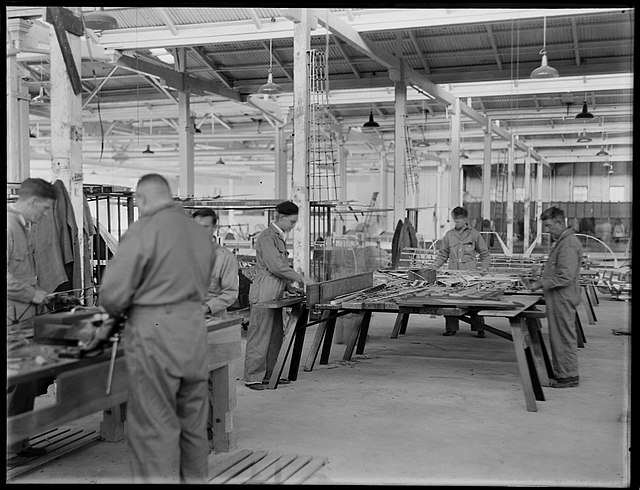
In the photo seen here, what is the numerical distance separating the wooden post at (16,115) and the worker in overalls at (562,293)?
7.58 m

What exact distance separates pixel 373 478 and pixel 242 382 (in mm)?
3155

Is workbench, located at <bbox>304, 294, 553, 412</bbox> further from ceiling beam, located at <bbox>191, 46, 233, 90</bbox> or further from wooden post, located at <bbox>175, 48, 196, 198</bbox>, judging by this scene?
wooden post, located at <bbox>175, 48, 196, 198</bbox>

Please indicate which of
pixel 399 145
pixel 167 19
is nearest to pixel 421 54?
pixel 399 145

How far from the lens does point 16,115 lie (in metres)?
11.2

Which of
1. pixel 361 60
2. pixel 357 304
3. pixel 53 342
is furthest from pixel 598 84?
pixel 53 342

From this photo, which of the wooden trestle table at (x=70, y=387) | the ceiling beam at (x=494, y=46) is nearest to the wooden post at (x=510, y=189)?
the ceiling beam at (x=494, y=46)

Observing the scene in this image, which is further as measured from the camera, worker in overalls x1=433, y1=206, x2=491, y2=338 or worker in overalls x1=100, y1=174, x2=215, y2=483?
worker in overalls x1=433, y1=206, x2=491, y2=338

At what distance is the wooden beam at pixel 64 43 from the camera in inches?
252

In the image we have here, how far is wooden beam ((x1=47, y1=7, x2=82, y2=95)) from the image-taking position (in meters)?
6.40

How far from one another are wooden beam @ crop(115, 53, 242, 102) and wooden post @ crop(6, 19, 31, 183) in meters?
2.27

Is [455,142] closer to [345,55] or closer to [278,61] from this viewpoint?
[345,55]

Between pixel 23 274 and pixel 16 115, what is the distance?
6669 millimetres

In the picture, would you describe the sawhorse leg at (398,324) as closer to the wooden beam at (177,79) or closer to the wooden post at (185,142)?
the wooden post at (185,142)

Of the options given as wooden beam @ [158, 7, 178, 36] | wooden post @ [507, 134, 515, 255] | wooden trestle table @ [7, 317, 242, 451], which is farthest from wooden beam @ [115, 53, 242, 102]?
wooden post @ [507, 134, 515, 255]
